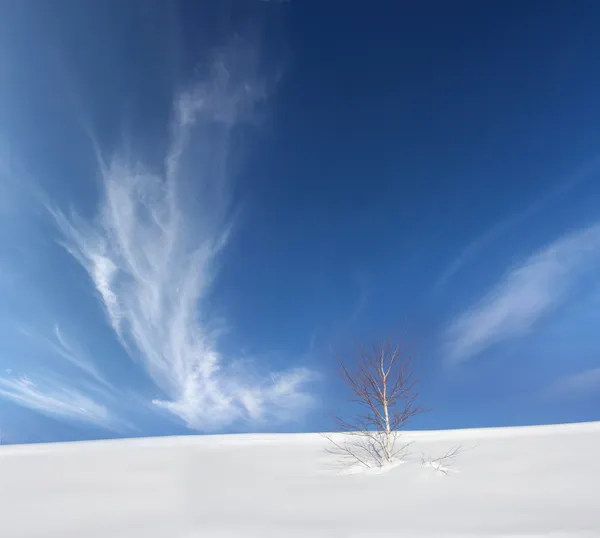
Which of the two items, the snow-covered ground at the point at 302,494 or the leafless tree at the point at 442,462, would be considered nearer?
the snow-covered ground at the point at 302,494

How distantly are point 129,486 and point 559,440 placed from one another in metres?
13.9

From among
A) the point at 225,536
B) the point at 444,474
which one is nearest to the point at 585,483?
the point at 444,474

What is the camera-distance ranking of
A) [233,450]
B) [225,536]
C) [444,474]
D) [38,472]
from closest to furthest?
[225,536], [444,474], [38,472], [233,450]

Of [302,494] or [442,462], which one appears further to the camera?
[442,462]

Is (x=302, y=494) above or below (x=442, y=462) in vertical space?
below

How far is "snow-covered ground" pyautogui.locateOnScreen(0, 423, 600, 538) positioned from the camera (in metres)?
6.91

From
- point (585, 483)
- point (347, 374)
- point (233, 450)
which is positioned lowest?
point (585, 483)

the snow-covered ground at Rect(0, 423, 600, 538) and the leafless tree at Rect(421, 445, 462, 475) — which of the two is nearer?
the snow-covered ground at Rect(0, 423, 600, 538)

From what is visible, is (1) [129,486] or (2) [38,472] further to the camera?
(2) [38,472]

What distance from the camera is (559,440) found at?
45.8 feet

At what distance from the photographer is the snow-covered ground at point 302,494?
6906 millimetres

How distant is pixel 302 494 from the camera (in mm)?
9266

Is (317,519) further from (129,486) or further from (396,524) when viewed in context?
(129,486)

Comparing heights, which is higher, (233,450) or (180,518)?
(233,450)
